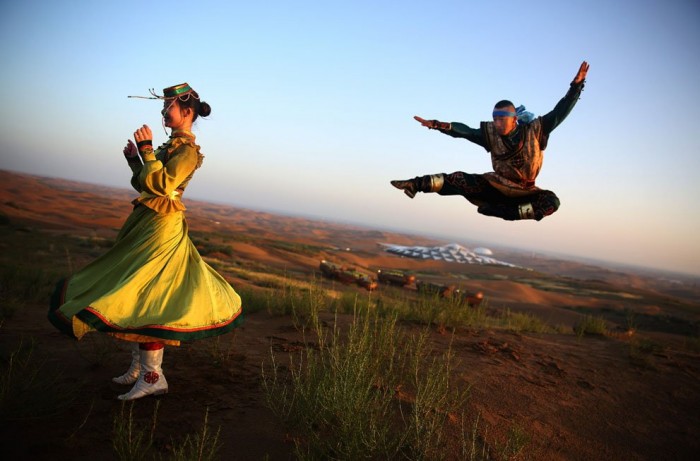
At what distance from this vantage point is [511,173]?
2.79 m

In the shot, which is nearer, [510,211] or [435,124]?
[510,211]

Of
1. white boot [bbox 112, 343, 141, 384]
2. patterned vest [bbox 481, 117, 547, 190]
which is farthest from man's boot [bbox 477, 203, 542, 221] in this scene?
white boot [bbox 112, 343, 141, 384]

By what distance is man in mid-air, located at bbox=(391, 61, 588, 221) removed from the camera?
2.76 m

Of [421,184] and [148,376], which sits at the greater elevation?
[421,184]

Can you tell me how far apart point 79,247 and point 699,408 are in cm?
1916

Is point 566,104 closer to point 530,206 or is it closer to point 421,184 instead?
point 530,206

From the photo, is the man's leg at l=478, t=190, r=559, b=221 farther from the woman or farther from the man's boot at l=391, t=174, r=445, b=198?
the woman

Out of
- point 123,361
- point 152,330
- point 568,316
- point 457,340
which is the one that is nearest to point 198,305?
point 152,330

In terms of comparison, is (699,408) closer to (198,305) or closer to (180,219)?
(198,305)

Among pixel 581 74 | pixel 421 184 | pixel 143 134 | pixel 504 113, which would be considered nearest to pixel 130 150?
pixel 143 134

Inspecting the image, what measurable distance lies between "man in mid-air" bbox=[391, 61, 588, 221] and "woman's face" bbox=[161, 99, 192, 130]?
71.7 inches

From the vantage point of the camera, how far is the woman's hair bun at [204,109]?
3.33 metres

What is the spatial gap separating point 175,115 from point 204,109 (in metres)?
0.30

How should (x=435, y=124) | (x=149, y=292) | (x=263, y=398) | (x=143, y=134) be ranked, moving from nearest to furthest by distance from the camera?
1. (x=149, y=292)
2. (x=143, y=134)
3. (x=435, y=124)
4. (x=263, y=398)
